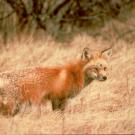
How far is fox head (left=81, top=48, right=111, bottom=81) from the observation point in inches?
510

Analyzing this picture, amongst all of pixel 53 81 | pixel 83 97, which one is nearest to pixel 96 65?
pixel 53 81

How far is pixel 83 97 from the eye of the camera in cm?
1397

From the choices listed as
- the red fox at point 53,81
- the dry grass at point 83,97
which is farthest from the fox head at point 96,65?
the dry grass at point 83,97

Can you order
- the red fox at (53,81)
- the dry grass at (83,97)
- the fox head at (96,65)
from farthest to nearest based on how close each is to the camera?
the fox head at (96,65)
the red fox at (53,81)
the dry grass at (83,97)

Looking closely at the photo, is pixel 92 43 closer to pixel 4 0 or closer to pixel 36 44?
pixel 36 44

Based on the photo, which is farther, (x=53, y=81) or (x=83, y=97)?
(x=83, y=97)

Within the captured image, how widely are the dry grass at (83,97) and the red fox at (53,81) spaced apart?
0.87ft

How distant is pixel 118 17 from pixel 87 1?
1012 millimetres

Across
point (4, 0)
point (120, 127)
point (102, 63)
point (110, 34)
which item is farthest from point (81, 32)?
point (120, 127)

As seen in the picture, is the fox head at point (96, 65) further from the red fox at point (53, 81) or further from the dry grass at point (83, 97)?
the dry grass at point (83, 97)

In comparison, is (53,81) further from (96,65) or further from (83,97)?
(83,97)

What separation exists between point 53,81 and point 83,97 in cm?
129

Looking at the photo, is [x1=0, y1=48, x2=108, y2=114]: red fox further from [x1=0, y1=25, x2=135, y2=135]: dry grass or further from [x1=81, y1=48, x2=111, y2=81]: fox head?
[x1=0, y1=25, x2=135, y2=135]: dry grass

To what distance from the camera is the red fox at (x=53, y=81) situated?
12617 mm
